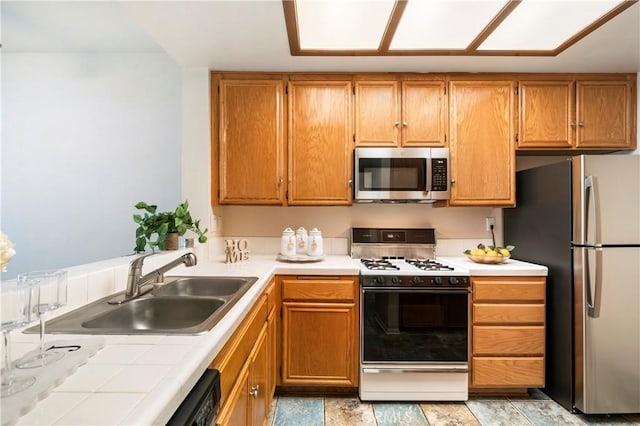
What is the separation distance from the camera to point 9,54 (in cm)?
272

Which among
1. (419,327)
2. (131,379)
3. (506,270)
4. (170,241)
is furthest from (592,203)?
(170,241)

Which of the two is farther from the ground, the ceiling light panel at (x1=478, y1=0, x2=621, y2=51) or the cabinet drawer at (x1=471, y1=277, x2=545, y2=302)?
the ceiling light panel at (x1=478, y1=0, x2=621, y2=51)

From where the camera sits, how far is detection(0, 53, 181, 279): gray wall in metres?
2.71

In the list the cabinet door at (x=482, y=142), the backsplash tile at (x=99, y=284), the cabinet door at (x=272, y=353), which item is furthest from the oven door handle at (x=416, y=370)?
the backsplash tile at (x=99, y=284)

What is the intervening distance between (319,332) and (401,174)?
1297 millimetres

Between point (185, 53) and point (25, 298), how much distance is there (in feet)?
6.19

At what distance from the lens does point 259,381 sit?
4.91 feet

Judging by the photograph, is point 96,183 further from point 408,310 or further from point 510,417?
Answer: point 510,417

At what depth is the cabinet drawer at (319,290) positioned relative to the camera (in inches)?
82.8

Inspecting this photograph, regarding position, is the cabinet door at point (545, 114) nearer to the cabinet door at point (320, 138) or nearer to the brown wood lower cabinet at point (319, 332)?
the cabinet door at point (320, 138)

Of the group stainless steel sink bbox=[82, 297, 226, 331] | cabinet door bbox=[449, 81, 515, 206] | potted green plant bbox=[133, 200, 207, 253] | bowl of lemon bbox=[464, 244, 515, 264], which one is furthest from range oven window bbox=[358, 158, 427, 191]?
stainless steel sink bbox=[82, 297, 226, 331]

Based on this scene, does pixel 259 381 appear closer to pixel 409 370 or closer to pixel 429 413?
pixel 409 370

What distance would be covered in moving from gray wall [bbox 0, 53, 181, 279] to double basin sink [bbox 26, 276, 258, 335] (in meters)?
1.35

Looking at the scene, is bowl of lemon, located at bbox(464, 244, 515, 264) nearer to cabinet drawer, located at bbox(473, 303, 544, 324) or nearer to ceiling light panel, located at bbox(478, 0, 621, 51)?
cabinet drawer, located at bbox(473, 303, 544, 324)
